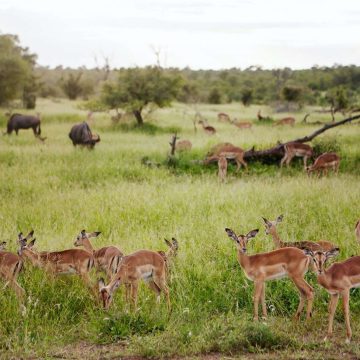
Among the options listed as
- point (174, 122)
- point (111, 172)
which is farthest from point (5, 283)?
point (174, 122)

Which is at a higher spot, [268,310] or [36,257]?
[36,257]

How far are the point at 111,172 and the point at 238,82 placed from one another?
54398 millimetres

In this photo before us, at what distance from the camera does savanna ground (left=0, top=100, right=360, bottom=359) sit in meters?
5.30

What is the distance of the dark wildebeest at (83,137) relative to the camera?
1841cm

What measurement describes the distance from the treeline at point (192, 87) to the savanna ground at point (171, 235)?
12439mm

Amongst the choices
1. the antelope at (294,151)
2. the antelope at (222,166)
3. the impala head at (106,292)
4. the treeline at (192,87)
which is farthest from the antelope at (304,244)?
the treeline at (192,87)

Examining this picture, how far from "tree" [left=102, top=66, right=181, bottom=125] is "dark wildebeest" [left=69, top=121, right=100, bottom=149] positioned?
5.80m

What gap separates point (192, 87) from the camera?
49.9 meters

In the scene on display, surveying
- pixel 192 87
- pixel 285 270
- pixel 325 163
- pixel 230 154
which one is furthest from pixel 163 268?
pixel 192 87

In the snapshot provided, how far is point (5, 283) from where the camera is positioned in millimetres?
6195

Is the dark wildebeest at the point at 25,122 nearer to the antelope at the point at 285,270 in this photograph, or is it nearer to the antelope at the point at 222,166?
the antelope at the point at 222,166

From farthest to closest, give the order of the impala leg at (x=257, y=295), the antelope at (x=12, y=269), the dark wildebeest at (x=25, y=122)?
the dark wildebeest at (x=25, y=122), the antelope at (x=12, y=269), the impala leg at (x=257, y=295)

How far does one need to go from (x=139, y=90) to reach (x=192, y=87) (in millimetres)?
24779

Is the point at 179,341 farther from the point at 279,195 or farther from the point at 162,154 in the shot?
the point at 162,154
